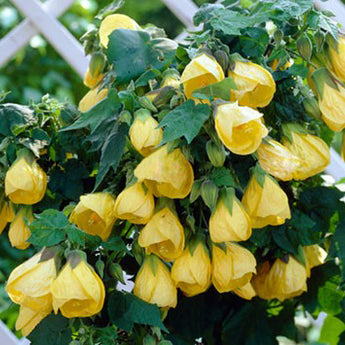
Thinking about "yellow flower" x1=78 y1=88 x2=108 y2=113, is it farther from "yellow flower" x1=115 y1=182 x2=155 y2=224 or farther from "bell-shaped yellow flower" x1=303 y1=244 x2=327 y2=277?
"bell-shaped yellow flower" x1=303 y1=244 x2=327 y2=277

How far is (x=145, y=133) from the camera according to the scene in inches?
23.1

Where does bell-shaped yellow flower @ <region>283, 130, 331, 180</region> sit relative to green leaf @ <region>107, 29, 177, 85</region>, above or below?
below

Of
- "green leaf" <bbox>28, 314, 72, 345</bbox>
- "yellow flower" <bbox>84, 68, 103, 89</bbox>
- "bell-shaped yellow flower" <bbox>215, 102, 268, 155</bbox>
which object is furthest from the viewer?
"yellow flower" <bbox>84, 68, 103, 89</bbox>

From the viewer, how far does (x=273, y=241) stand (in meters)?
0.75

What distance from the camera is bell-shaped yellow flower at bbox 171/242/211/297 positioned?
618mm

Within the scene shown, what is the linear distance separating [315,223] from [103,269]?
231 mm

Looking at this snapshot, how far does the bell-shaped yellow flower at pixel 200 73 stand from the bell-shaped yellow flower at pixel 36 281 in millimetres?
168

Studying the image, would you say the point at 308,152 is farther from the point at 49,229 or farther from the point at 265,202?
the point at 49,229

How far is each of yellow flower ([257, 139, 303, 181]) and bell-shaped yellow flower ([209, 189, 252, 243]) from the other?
0.04 m

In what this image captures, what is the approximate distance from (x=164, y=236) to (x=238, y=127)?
0.11 metres

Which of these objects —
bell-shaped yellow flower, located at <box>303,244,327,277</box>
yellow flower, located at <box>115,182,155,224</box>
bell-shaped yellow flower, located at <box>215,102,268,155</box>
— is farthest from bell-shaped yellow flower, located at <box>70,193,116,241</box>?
bell-shaped yellow flower, located at <box>303,244,327,277</box>

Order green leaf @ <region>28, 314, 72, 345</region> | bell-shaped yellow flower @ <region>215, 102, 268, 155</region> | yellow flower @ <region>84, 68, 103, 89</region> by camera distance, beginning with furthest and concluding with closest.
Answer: yellow flower @ <region>84, 68, 103, 89</region> < green leaf @ <region>28, 314, 72, 345</region> < bell-shaped yellow flower @ <region>215, 102, 268, 155</region>

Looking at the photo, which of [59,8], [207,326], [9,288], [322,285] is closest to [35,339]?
[9,288]

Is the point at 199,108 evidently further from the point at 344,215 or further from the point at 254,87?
the point at 344,215
